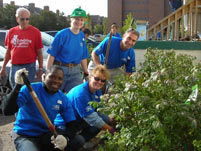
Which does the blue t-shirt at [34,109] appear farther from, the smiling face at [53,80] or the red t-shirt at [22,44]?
the red t-shirt at [22,44]

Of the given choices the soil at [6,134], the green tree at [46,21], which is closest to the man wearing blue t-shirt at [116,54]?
the soil at [6,134]

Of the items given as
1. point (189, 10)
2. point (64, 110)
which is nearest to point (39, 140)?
point (64, 110)

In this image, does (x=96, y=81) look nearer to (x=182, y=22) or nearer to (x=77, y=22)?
(x=77, y=22)

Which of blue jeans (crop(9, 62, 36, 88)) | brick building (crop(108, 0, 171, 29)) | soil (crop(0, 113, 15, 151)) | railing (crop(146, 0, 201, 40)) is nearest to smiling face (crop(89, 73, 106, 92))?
soil (crop(0, 113, 15, 151))

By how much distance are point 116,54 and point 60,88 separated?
1.27 m

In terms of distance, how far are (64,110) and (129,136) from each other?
1.17 metres

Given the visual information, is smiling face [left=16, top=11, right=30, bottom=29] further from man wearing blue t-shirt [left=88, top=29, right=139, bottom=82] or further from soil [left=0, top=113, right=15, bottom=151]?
soil [left=0, top=113, right=15, bottom=151]

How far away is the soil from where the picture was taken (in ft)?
12.6

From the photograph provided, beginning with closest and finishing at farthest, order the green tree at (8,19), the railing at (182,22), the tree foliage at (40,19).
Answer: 1. the railing at (182,22)
2. the green tree at (8,19)
3. the tree foliage at (40,19)

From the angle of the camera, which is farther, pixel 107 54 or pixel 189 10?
pixel 189 10

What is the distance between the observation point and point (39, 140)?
2969 mm

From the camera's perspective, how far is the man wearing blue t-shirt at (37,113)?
9.15 ft

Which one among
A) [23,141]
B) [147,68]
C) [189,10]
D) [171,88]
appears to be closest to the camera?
[171,88]

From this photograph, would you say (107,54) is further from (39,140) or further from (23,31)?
(39,140)
